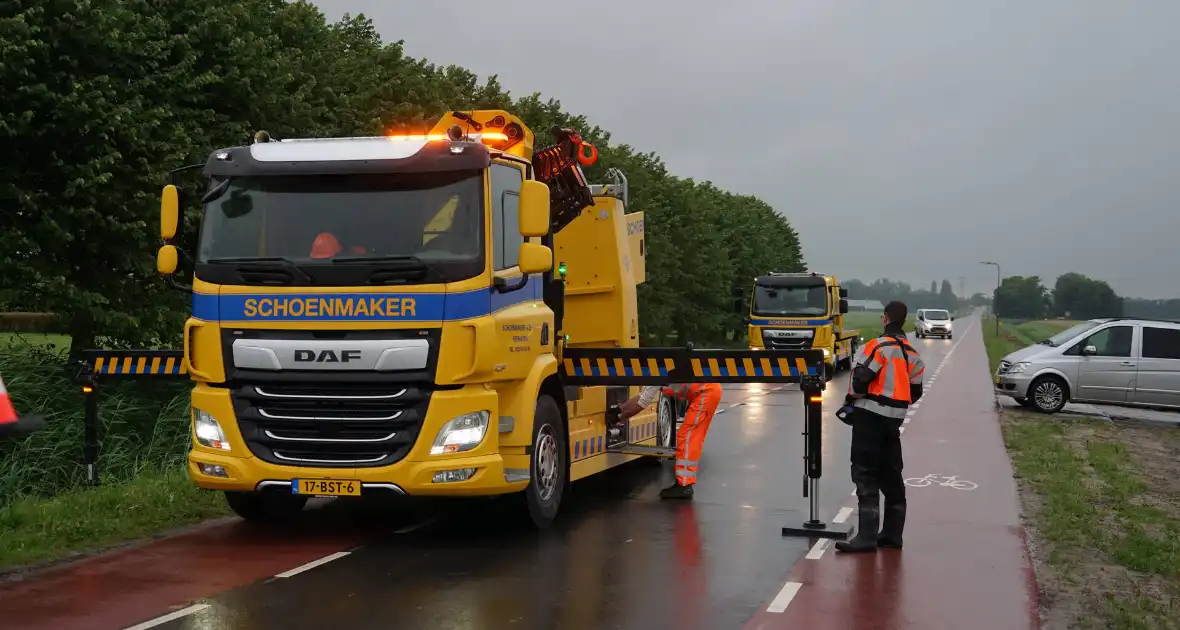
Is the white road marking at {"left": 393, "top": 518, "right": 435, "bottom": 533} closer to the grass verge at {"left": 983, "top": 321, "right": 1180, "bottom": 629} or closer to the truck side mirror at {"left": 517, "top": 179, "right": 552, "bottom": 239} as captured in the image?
the truck side mirror at {"left": 517, "top": 179, "right": 552, "bottom": 239}

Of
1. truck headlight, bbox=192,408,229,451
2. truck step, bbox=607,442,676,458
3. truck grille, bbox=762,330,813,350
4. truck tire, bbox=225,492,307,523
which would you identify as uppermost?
truck grille, bbox=762,330,813,350

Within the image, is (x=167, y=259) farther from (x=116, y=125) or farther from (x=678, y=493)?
(x=116, y=125)

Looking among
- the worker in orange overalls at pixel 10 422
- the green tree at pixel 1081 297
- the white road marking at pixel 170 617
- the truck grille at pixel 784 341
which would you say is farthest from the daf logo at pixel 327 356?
the green tree at pixel 1081 297

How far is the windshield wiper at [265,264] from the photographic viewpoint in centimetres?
878

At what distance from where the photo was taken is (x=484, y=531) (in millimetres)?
9859

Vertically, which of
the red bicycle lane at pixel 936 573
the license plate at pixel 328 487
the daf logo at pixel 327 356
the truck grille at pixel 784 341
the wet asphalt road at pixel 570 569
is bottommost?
the red bicycle lane at pixel 936 573

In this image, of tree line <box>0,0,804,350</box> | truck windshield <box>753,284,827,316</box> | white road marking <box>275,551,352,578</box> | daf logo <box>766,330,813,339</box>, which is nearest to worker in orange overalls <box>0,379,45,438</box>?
white road marking <box>275,551,352,578</box>

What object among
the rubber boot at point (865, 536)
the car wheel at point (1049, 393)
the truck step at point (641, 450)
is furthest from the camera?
the car wheel at point (1049, 393)

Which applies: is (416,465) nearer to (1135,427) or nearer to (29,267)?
(29,267)

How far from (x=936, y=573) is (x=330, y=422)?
14.6 feet

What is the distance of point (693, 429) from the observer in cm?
1191

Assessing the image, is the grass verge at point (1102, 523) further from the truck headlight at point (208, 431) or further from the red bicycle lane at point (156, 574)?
the truck headlight at point (208, 431)

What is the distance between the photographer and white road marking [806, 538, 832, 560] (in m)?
9.04

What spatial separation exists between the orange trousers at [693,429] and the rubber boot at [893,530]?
8.65ft
